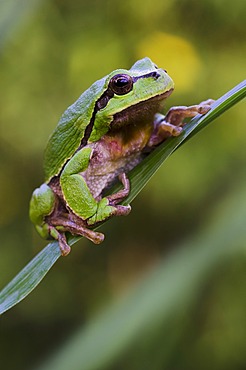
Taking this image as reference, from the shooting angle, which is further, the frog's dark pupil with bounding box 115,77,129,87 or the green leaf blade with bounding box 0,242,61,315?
the frog's dark pupil with bounding box 115,77,129,87

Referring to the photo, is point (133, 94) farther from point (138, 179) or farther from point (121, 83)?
point (138, 179)

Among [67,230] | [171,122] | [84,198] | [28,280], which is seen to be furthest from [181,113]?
[28,280]

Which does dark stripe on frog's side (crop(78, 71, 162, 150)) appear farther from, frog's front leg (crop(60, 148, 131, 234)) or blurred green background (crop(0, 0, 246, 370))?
blurred green background (crop(0, 0, 246, 370))

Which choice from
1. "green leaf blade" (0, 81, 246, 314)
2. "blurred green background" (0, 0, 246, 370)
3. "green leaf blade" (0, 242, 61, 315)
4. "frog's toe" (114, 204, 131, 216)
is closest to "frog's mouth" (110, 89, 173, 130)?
"green leaf blade" (0, 81, 246, 314)

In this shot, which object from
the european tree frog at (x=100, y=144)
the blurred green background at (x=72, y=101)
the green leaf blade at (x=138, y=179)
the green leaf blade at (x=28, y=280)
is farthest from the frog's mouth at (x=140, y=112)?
the blurred green background at (x=72, y=101)

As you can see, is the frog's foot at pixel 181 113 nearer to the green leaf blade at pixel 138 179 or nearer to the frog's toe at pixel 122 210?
the green leaf blade at pixel 138 179

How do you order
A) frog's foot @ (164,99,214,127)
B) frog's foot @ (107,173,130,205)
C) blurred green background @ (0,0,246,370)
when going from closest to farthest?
frog's foot @ (107,173,130,205) < frog's foot @ (164,99,214,127) < blurred green background @ (0,0,246,370)
